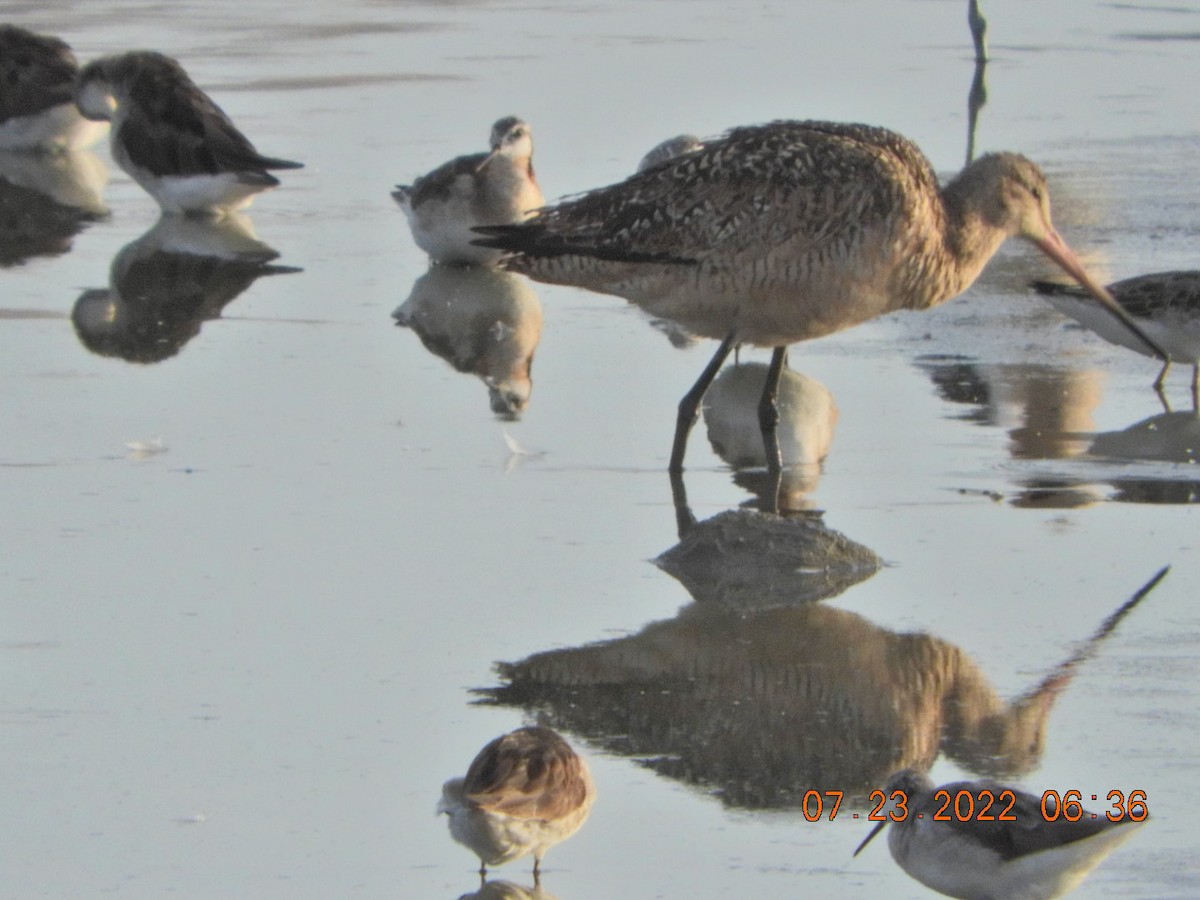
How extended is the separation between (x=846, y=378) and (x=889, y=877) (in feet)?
17.1

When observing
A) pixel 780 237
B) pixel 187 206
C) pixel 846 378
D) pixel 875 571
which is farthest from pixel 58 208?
pixel 875 571

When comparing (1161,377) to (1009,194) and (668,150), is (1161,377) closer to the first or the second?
(1009,194)

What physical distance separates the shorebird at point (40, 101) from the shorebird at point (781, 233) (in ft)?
27.4

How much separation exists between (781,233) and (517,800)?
3828 millimetres

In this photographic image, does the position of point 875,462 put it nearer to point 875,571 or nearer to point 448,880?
point 875,571

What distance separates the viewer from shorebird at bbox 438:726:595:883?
5.06 metres

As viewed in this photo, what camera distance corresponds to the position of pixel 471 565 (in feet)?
24.9

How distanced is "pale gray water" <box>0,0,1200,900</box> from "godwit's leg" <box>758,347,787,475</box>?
0.76 ft

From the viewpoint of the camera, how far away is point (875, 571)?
24.8 feet
